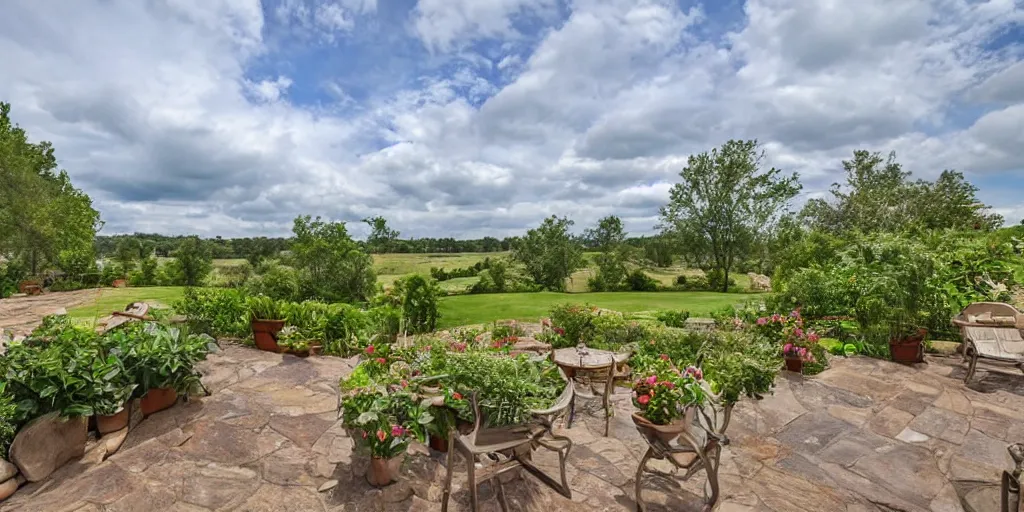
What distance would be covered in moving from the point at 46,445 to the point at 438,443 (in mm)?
2562

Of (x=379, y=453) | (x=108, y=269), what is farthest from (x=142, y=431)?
(x=108, y=269)

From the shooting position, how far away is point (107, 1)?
14.9 ft

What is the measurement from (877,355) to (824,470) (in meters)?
4.16

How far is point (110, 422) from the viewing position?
10.6 ft

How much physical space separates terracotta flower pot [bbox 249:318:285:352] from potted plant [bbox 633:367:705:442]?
5120mm

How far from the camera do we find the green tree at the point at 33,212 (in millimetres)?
14508

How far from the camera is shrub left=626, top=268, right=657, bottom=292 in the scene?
20.5 m

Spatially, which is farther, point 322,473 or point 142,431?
point 142,431

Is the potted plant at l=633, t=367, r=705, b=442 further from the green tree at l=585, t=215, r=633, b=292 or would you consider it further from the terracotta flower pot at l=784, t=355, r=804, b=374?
the green tree at l=585, t=215, r=633, b=292

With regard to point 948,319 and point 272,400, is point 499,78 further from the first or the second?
point 948,319

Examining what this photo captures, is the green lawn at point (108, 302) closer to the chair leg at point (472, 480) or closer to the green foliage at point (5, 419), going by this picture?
the green foliage at point (5, 419)

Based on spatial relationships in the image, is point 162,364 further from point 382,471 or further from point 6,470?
point 382,471

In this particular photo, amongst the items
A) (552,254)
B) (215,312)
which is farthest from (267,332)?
(552,254)

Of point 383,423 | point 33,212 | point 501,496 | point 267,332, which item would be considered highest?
point 33,212
